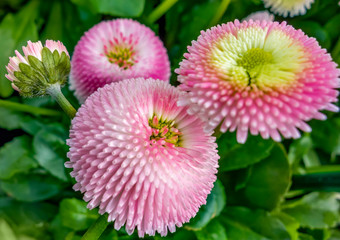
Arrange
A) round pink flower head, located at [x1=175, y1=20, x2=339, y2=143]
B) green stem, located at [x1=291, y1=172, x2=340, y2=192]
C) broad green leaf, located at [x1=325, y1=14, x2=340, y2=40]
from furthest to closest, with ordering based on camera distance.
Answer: broad green leaf, located at [x1=325, y1=14, x2=340, y2=40]
green stem, located at [x1=291, y1=172, x2=340, y2=192]
round pink flower head, located at [x1=175, y1=20, x2=339, y2=143]

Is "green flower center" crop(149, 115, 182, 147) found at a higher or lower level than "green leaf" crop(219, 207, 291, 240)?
higher

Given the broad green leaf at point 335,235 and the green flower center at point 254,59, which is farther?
the broad green leaf at point 335,235

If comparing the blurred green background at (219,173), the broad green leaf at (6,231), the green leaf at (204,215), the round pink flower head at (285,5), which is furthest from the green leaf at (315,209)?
the broad green leaf at (6,231)

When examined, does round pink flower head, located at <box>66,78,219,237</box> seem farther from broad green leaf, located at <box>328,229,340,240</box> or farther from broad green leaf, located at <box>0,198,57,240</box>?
broad green leaf, located at <box>328,229,340,240</box>

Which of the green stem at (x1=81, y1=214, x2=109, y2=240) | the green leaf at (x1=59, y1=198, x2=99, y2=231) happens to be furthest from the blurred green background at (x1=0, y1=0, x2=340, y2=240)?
the green stem at (x1=81, y1=214, x2=109, y2=240)

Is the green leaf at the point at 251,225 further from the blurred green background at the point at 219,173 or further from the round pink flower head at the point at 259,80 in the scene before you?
the round pink flower head at the point at 259,80

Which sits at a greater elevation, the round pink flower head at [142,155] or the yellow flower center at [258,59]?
the yellow flower center at [258,59]
